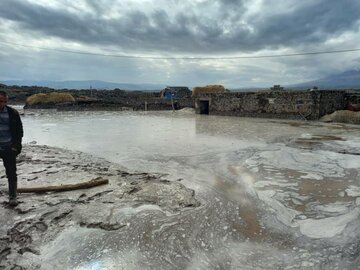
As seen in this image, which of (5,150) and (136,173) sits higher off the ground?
(5,150)

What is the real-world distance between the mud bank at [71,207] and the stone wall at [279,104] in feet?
54.1

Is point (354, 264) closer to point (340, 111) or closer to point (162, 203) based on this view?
point (162, 203)

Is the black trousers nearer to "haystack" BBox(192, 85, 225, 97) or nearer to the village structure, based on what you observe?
the village structure

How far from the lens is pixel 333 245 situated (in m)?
4.01

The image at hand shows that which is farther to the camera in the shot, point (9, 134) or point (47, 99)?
point (47, 99)

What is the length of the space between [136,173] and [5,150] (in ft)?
10.0

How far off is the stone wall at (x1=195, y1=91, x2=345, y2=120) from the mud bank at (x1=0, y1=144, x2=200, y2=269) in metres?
16.5

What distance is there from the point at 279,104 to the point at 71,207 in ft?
64.8

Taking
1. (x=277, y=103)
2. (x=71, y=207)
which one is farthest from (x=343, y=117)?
(x=71, y=207)

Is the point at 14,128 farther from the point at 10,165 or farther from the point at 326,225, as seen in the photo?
the point at 326,225

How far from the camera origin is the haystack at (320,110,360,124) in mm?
19344

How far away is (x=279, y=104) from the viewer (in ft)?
74.4

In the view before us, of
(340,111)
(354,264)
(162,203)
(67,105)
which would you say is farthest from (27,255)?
(67,105)

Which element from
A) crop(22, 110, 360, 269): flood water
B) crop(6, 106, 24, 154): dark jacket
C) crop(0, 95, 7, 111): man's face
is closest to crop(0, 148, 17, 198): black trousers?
crop(6, 106, 24, 154): dark jacket
